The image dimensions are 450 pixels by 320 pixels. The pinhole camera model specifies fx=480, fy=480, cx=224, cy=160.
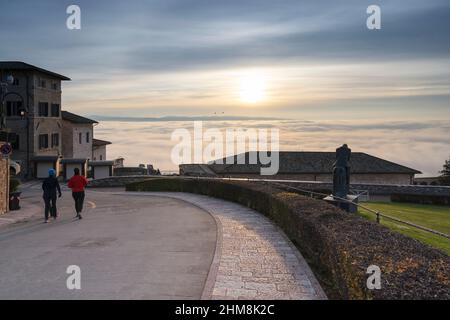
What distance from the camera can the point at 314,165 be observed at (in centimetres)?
5144

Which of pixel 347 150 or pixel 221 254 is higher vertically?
pixel 347 150

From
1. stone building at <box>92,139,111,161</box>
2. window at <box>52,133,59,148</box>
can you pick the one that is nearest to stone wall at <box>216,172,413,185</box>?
window at <box>52,133,59,148</box>

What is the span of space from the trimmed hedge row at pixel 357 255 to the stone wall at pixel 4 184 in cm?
1234

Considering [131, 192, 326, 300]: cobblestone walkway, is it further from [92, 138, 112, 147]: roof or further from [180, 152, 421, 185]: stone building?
[92, 138, 112, 147]: roof

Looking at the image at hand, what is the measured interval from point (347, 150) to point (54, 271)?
1227 centimetres

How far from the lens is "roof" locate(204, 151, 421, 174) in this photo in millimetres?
50656

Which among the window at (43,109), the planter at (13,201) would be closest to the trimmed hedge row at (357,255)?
the planter at (13,201)

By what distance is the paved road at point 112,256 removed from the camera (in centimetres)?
828

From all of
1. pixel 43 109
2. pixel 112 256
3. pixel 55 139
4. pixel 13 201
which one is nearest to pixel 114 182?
pixel 43 109

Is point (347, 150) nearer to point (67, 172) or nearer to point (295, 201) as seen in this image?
point (295, 201)

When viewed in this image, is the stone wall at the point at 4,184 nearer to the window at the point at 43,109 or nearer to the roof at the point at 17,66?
the roof at the point at 17,66

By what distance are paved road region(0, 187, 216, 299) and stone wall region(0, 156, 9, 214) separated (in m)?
3.35
